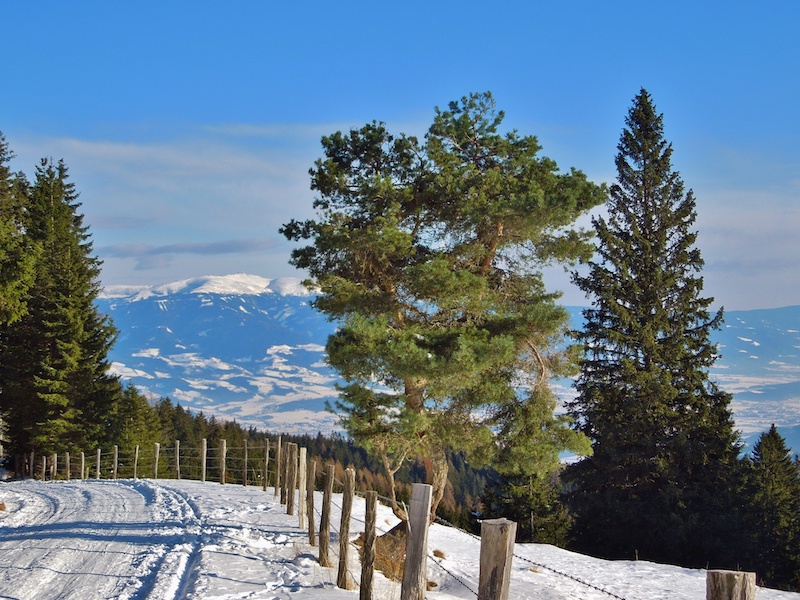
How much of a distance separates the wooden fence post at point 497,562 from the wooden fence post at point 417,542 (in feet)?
5.90

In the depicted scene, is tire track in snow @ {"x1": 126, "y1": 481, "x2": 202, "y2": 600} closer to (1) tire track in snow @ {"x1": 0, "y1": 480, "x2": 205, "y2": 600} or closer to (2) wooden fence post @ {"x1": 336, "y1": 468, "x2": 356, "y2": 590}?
(1) tire track in snow @ {"x1": 0, "y1": 480, "x2": 205, "y2": 600}

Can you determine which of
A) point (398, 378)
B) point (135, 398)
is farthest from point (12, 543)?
point (135, 398)

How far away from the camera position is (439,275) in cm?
1739

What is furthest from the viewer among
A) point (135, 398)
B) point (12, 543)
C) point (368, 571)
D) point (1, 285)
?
point (135, 398)

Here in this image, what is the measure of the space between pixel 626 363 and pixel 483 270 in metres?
15.5

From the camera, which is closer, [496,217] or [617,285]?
[496,217]

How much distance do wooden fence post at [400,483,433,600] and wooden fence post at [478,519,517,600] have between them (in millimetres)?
1799

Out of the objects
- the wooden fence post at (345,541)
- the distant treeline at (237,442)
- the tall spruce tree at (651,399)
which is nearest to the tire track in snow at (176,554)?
the wooden fence post at (345,541)

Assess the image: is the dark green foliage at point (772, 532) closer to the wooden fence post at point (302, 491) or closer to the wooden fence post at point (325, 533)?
the wooden fence post at point (302, 491)

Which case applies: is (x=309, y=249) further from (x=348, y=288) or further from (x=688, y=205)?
(x=688, y=205)

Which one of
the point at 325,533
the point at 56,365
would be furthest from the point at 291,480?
the point at 56,365

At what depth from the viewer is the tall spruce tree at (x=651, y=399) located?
31.9 metres

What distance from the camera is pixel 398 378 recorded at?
18656mm

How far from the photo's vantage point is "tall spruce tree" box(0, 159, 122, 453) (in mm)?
42719
